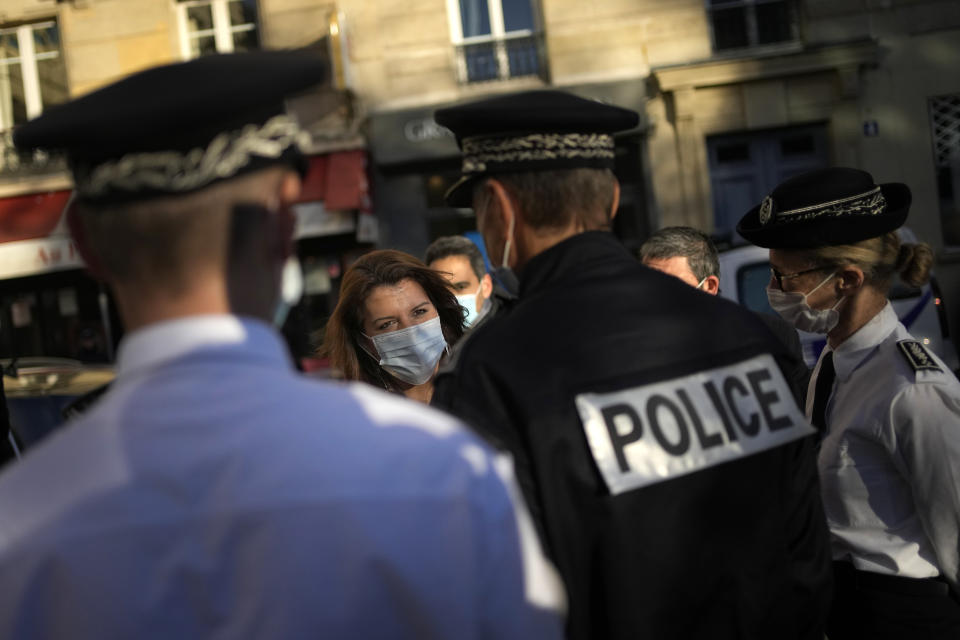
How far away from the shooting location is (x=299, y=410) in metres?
1.14

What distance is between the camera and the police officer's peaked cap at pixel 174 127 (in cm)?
120

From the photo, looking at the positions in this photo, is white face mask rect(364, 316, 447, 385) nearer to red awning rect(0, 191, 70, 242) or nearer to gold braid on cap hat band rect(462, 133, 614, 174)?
gold braid on cap hat band rect(462, 133, 614, 174)

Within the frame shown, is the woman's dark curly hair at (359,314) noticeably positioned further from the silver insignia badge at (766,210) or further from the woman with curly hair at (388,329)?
the silver insignia badge at (766,210)

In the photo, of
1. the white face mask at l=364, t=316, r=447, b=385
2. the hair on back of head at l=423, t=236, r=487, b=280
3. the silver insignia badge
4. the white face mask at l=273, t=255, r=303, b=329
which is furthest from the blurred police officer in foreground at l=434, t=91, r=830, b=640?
the hair on back of head at l=423, t=236, r=487, b=280

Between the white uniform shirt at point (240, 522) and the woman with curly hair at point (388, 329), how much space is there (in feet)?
8.12

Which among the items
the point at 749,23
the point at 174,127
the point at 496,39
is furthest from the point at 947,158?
the point at 174,127

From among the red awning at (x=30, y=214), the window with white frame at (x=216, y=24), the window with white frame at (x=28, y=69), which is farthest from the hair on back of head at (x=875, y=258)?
the window with white frame at (x=28, y=69)

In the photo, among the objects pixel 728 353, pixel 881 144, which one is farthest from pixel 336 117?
pixel 728 353

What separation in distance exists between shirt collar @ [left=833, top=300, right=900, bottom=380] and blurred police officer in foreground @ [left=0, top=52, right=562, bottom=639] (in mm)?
1909

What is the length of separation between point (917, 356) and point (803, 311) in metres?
0.48

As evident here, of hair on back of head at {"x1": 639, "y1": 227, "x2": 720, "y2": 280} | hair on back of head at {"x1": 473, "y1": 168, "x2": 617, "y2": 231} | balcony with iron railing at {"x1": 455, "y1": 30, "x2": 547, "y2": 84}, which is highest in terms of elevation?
balcony with iron railing at {"x1": 455, "y1": 30, "x2": 547, "y2": 84}

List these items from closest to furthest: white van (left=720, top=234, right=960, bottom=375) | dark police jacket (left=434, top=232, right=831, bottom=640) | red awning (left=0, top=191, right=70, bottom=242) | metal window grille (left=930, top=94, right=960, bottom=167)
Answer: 1. dark police jacket (left=434, top=232, right=831, bottom=640)
2. white van (left=720, top=234, right=960, bottom=375)
3. metal window grille (left=930, top=94, right=960, bottom=167)
4. red awning (left=0, top=191, right=70, bottom=242)

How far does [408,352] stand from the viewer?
365 cm

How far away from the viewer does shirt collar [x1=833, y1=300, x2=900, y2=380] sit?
2846 millimetres
